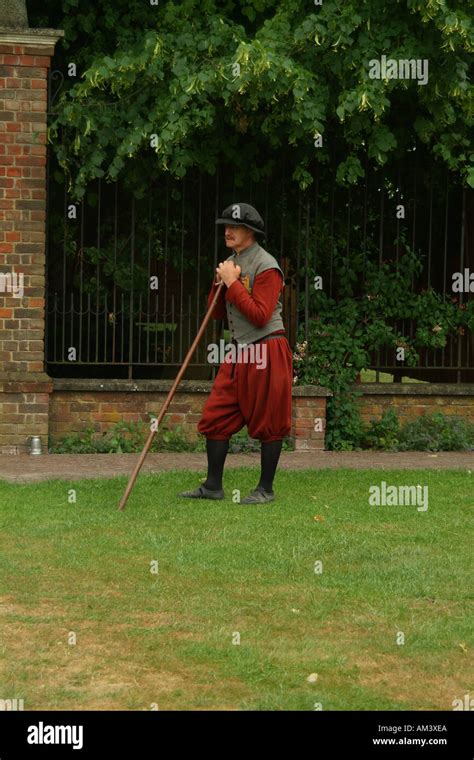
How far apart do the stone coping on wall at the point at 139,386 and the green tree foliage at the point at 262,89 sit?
1.83m

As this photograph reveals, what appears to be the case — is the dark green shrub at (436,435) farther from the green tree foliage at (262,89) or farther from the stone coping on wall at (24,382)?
the stone coping on wall at (24,382)

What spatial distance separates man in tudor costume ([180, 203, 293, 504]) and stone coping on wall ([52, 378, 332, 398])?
3.17 metres

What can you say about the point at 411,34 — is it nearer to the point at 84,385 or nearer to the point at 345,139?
the point at 345,139

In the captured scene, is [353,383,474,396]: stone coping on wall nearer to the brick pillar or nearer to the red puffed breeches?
the brick pillar

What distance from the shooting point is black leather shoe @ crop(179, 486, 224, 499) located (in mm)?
9195

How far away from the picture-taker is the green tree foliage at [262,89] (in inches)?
440

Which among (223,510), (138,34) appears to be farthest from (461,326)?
(223,510)

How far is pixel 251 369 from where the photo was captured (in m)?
9.06

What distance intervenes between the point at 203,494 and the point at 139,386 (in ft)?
10.9

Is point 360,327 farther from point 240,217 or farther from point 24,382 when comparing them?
point 240,217

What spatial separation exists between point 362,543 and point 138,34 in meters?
6.53

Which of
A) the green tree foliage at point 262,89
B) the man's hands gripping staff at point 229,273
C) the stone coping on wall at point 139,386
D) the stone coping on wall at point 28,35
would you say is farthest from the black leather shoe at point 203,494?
the stone coping on wall at point 28,35

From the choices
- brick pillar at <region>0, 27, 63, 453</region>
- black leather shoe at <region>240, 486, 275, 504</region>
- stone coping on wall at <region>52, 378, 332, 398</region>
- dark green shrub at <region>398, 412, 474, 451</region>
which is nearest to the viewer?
black leather shoe at <region>240, 486, 275, 504</region>

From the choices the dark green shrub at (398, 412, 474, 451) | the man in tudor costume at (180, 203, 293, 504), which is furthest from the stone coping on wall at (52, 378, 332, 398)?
the man in tudor costume at (180, 203, 293, 504)
